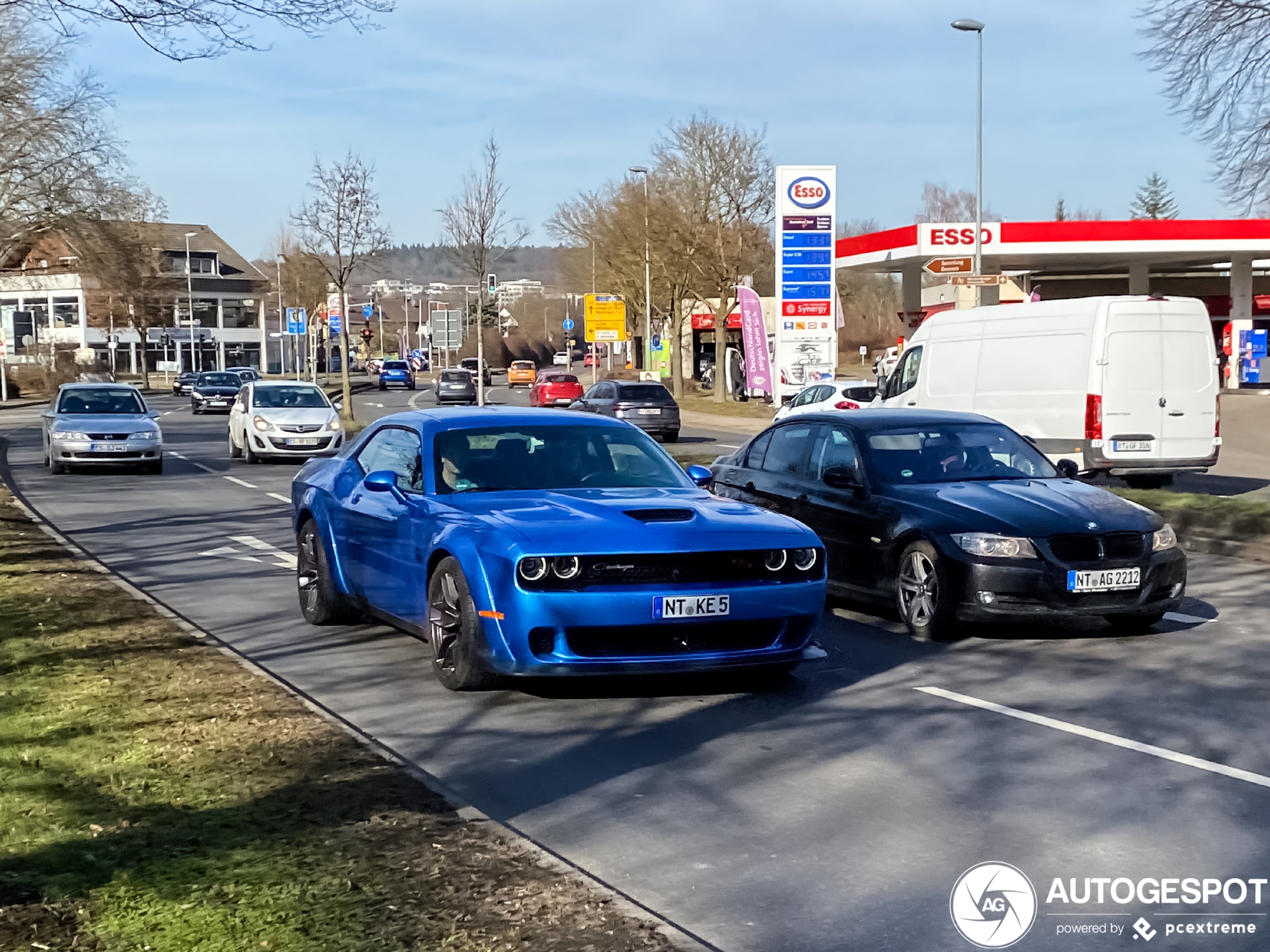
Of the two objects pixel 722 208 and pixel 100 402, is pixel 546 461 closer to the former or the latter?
pixel 100 402

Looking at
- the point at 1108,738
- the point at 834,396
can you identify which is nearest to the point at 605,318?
the point at 834,396

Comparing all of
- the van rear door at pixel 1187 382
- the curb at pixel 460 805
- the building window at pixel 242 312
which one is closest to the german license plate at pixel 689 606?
the curb at pixel 460 805

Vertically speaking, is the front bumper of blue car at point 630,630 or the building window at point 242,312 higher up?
the building window at point 242,312

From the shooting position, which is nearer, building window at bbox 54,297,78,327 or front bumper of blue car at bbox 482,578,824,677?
front bumper of blue car at bbox 482,578,824,677

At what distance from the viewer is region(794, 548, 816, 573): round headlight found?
777 cm

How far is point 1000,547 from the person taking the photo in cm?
927

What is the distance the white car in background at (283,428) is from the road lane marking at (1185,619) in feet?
62.2

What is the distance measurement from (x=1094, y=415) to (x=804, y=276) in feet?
65.0

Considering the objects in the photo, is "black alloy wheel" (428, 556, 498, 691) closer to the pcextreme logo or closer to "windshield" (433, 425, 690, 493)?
"windshield" (433, 425, 690, 493)

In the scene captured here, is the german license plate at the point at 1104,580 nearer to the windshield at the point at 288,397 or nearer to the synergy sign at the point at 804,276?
the windshield at the point at 288,397

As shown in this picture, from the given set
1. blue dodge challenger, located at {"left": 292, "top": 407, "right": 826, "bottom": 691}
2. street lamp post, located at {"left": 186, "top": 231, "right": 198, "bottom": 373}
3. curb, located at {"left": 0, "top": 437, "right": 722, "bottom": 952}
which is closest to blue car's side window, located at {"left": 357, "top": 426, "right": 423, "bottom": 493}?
blue dodge challenger, located at {"left": 292, "top": 407, "right": 826, "bottom": 691}

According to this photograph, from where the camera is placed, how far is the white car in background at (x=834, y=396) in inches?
1251

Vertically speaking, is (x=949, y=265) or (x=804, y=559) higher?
(x=949, y=265)

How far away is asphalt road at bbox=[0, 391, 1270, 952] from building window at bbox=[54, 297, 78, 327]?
105542 mm
